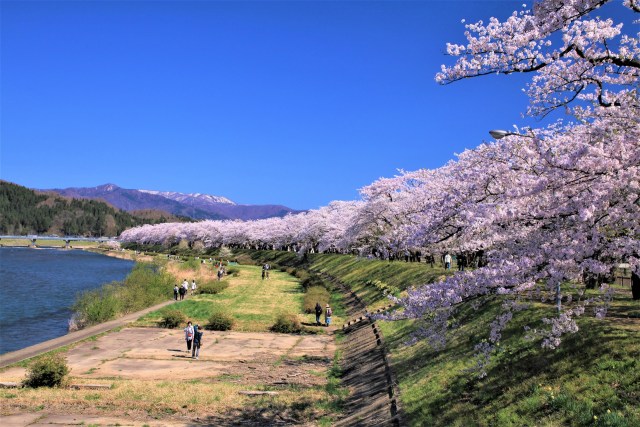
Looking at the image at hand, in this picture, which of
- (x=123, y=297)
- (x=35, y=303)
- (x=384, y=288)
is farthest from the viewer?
(x=35, y=303)

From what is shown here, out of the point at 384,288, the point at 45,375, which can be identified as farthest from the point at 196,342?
the point at 384,288

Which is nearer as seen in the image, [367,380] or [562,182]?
[562,182]

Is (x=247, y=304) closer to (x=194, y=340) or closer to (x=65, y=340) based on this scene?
(x=65, y=340)

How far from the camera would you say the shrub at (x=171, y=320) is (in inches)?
1623

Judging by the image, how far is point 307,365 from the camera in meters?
29.0

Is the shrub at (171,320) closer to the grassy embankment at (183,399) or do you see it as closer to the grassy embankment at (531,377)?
the grassy embankment at (183,399)

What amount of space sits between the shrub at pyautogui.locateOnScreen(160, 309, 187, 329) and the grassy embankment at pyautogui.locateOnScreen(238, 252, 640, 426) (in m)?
23.5

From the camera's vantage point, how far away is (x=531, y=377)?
596 inches

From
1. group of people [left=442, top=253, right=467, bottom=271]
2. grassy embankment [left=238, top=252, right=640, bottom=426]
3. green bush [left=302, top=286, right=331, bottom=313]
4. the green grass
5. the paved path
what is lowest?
the paved path

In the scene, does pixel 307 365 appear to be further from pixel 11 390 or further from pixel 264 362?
pixel 11 390

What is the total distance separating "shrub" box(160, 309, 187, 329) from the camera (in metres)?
41.2

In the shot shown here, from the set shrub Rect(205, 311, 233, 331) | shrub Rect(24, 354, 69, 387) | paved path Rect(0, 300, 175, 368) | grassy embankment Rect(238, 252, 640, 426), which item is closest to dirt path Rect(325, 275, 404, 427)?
grassy embankment Rect(238, 252, 640, 426)

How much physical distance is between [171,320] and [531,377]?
3232 centimetres

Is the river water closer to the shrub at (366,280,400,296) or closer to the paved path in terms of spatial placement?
the paved path
